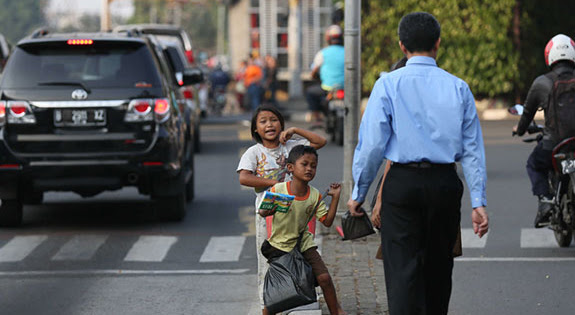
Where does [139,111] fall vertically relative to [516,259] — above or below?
above

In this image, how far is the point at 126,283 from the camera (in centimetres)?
862

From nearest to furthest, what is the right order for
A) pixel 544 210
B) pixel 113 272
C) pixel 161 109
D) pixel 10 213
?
pixel 113 272 < pixel 544 210 < pixel 161 109 < pixel 10 213

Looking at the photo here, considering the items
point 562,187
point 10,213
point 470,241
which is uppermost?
point 562,187

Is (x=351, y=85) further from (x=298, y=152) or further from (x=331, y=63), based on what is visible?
(x=331, y=63)

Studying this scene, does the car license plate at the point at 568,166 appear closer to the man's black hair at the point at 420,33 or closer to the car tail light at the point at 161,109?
the car tail light at the point at 161,109

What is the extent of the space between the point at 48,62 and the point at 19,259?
7.29 ft

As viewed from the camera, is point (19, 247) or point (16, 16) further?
point (16, 16)

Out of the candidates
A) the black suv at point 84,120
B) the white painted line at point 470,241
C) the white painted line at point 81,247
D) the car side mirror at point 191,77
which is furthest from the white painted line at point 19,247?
the white painted line at point 470,241

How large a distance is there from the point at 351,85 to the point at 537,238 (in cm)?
212

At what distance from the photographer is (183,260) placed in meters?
9.62

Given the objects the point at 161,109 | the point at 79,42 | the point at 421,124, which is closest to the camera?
the point at 421,124

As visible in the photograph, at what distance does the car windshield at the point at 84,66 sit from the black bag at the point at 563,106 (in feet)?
12.3

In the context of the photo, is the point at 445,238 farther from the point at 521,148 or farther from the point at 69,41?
the point at 521,148

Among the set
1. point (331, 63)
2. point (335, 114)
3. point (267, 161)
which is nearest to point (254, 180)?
point (267, 161)
